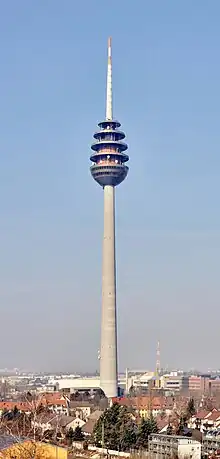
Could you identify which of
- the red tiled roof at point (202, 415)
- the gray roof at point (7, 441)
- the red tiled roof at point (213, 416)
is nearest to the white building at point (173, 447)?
the gray roof at point (7, 441)

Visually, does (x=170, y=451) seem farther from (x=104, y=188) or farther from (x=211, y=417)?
(x=104, y=188)

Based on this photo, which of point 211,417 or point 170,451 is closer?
point 170,451

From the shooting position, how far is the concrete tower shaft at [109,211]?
42438 millimetres

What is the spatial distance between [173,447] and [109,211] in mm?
24533

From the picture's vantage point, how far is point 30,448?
13.9 meters

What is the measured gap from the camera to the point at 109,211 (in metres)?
43.5

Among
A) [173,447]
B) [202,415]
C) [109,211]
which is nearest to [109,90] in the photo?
[109,211]

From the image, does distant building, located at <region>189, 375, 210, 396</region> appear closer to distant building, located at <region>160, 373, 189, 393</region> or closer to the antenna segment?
distant building, located at <region>160, 373, 189, 393</region>

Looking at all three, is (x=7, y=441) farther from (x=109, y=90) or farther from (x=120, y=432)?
(x=109, y=90)

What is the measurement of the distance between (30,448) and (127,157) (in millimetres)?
33331

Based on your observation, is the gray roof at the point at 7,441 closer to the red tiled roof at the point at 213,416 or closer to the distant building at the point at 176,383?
the red tiled roof at the point at 213,416

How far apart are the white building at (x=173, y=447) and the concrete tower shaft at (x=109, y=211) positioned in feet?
70.2

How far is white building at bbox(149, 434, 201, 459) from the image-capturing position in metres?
19.5

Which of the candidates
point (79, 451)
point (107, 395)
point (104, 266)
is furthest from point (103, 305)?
point (79, 451)
